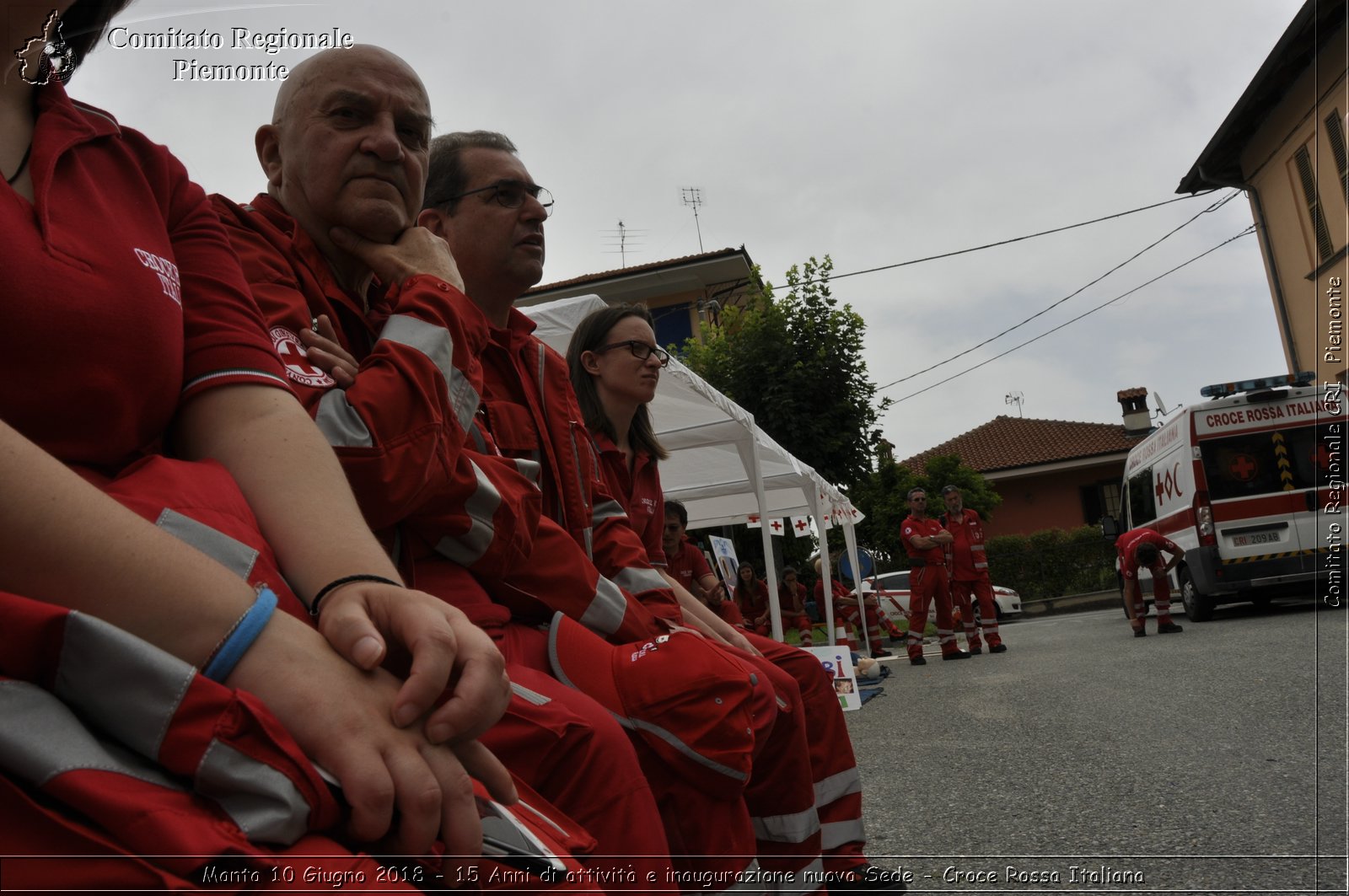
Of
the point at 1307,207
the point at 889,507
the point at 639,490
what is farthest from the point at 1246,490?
the point at 889,507

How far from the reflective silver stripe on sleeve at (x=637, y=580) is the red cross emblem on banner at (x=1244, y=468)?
419 inches

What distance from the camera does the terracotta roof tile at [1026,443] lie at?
1571 inches

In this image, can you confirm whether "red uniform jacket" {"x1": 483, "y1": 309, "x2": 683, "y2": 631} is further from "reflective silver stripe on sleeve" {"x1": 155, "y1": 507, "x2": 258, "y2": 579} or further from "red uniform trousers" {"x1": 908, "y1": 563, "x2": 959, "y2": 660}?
"red uniform trousers" {"x1": 908, "y1": 563, "x2": 959, "y2": 660}

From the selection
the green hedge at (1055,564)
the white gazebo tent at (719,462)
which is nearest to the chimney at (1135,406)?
the green hedge at (1055,564)

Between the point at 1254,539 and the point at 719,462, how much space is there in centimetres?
618

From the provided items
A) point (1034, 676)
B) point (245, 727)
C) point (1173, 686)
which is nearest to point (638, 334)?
A: point (245, 727)

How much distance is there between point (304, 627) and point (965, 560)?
12788mm

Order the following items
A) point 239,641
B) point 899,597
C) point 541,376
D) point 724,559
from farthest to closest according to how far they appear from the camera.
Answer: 1. point 899,597
2. point 724,559
3. point 541,376
4. point 239,641

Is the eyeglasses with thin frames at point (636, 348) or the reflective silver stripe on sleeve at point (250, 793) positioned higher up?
the eyeglasses with thin frames at point (636, 348)

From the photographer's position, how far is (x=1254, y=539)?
35.7ft

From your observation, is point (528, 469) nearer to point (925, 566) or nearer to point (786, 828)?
point (786, 828)

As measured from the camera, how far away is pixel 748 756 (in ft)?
5.71

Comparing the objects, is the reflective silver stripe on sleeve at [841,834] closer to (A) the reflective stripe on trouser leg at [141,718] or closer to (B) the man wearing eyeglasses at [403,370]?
(B) the man wearing eyeglasses at [403,370]

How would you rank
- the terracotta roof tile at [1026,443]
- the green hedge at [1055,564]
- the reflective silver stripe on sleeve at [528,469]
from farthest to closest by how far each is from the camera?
the terracotta roof tile at [1026,443] → the green hedge at [1055,564] → the reflective silver stripe on sleeve at [528,469]
